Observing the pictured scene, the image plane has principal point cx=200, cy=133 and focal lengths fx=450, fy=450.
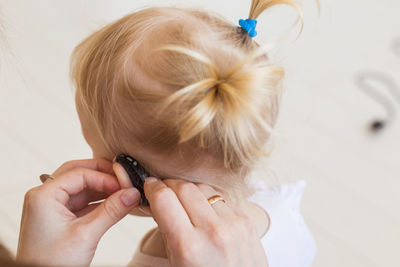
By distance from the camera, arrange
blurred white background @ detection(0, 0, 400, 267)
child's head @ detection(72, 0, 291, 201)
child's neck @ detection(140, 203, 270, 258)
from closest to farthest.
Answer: child's head @ detection(72, 0, 291, 201), child's neck @ detection(140, 203, 270, 258), blurred white background @ detection(0, 0, 400, 267)

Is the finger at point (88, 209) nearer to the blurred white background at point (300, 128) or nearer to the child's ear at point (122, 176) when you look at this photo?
the child's ear at point (122, 176)

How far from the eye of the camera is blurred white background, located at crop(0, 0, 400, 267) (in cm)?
157

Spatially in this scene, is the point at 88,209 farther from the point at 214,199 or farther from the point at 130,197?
the point at 214,199

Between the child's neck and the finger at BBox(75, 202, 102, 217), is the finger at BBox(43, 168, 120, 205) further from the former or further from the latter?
the child's neck

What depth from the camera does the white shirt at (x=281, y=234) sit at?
969 millimetres

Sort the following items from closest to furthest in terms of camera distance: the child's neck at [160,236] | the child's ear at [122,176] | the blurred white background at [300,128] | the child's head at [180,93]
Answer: the child's head at [180,93]
the child's ear at [122,176]
the child's neck at [160,236]
the blurred white background at [300,128]

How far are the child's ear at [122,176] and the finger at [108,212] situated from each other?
35 mm

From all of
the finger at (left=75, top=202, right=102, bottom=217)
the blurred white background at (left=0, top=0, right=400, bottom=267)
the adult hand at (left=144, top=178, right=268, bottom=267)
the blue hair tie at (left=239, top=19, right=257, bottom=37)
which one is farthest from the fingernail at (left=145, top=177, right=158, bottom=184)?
the blurred white background at (left=0, top=0, right=400, bottom=267)

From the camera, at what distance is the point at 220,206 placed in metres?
0.77

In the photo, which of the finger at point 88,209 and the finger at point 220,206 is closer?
the finger at point 220,206

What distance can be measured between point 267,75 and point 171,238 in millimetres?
298

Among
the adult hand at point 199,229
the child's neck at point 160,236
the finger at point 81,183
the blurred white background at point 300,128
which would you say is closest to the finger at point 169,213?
the adult hand at point 199,229

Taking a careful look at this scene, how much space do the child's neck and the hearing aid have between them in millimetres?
193

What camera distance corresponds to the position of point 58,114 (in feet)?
6.01
